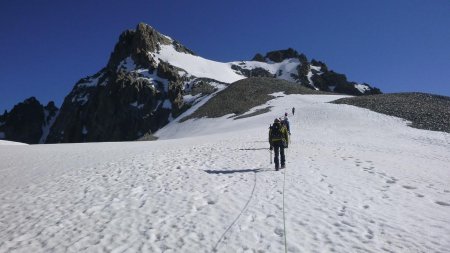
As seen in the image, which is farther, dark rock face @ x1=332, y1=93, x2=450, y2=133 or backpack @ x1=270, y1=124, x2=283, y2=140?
dark rock face @ x1=332, y1=93, x2=450, y2=133

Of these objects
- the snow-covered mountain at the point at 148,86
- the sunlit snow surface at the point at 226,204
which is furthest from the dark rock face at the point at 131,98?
the sunlit snow surface at the point at 226,204

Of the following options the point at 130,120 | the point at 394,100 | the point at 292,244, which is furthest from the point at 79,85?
the point at 292,244

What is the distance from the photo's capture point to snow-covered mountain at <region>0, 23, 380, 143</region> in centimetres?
12206

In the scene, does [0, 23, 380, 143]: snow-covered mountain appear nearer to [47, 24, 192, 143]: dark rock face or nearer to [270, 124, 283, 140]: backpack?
[47, 24, 192, 143]: dark rock face

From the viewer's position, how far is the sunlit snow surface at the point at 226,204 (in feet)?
26.6

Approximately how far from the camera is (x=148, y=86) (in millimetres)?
127375

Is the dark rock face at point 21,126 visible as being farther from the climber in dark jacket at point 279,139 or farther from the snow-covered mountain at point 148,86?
the climber in dark jacket at point 279,139

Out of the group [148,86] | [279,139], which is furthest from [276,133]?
[148,86]

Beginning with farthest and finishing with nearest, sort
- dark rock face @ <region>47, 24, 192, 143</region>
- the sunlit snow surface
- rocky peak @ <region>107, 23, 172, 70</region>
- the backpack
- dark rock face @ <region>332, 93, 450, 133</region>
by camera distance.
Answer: rocky peak @ <region>107, 23, 172, 70</region> < dark rock face @ <region>47, 24, 192, 143</region> < dark rock face @ <region>332, 93, 450, 133</region> < the backpack < the sunlit snow surface

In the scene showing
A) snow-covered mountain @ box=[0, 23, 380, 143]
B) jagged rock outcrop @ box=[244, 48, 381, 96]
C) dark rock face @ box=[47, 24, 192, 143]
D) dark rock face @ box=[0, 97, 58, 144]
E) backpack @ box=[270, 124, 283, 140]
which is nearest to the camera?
backpack @ box=[270, 124, 283, 140]

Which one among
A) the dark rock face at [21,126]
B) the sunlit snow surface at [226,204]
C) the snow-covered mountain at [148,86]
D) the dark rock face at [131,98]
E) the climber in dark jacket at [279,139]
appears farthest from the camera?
the dark rock face at [21,126]

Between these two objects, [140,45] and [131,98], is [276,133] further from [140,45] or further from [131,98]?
[140,45]

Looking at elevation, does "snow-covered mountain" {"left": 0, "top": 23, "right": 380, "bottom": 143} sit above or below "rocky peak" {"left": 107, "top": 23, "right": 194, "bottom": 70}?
below

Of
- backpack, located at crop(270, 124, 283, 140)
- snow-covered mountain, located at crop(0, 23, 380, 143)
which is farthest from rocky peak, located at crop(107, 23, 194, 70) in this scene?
backpack, located at crop(270, 124, 283, 140)
